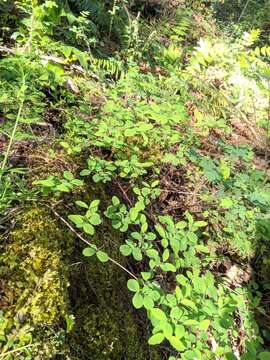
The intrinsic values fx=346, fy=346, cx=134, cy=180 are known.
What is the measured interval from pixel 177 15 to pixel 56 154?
4389 millimetres

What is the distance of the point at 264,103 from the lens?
16.2ft

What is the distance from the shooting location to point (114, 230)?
1.90 m

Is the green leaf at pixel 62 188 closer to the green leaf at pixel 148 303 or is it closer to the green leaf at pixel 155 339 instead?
the green leaf at pixel 148 303

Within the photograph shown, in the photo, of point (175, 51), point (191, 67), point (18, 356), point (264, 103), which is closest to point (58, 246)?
point (18, 356)

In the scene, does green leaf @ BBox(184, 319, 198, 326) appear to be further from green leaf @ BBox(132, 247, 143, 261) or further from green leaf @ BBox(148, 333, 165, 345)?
green leaf @ BBox(132, 247, 143, 261)

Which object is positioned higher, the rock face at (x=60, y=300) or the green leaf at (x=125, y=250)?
the green leaf at (x=125, y=250)

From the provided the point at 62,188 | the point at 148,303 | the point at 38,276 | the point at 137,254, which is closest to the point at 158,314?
the point at 148,303

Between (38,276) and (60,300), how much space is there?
0.43ft

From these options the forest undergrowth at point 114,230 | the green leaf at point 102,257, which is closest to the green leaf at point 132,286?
the forest undergrowth at point 114,230

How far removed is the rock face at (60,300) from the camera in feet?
3.94

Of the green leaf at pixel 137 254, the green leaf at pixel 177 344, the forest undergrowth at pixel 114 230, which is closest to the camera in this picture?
the green leaf at pixel 177 344

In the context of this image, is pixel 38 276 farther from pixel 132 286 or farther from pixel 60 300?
pixel 132 286

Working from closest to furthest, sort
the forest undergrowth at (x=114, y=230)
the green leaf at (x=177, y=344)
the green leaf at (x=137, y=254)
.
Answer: the green leaf at (x=177, y=344)
the forest undergrowth at (x=114, y=230)
the green leaf at (x=137, y=254)

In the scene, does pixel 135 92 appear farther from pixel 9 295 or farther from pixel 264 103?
pixel 264 103
